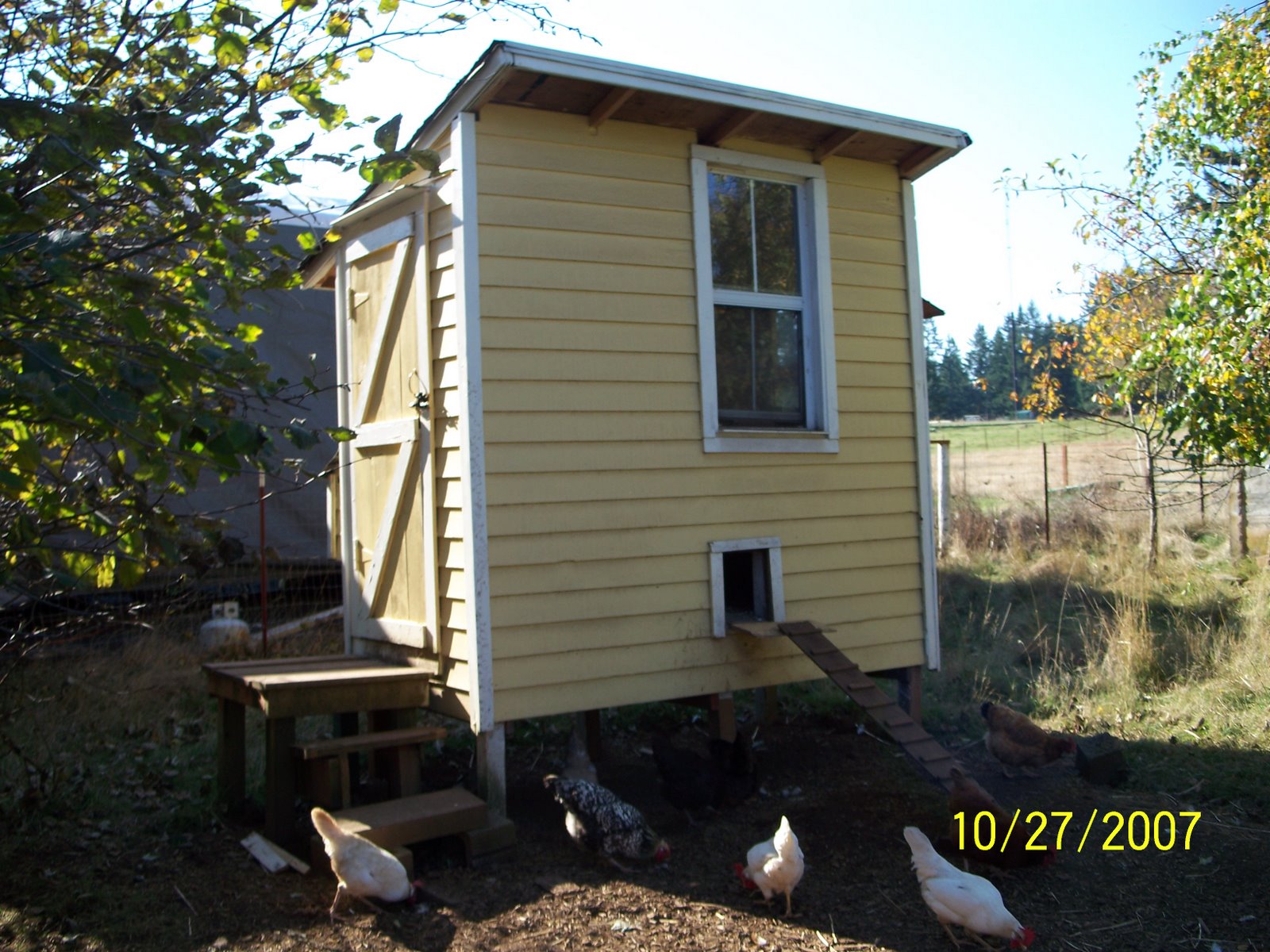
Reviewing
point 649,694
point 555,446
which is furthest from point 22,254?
point 649,694

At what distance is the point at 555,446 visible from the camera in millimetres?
5363

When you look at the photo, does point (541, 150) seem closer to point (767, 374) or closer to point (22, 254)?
point (767, 374)

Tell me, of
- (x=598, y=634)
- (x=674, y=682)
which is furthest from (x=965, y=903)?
(x=598, y=634)

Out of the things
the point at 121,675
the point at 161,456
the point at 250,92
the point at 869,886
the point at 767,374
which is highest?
the point at 250,92

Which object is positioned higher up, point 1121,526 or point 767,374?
point 767,374

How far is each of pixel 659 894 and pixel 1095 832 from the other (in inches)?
91.7

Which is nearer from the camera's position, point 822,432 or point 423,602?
point 423,602

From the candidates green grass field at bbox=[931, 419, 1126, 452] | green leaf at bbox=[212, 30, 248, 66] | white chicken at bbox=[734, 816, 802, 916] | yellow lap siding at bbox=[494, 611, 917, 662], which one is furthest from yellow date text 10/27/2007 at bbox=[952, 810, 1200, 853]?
green grass field at bbox=[931, 419, 1126, 452]

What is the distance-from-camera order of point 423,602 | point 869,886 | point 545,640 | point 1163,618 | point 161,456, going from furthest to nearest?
point 1163,618
point 423,602
point 545,640
point 869,886
point 161,456

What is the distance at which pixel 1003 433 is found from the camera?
3622 cm

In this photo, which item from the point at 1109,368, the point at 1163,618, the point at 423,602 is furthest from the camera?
the point at 1109,368

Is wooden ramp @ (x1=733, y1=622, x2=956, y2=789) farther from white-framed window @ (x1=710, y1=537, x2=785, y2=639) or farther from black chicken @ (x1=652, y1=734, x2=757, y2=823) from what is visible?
black chicken @ (x1=652, y1=734, x2=757, y2=823)

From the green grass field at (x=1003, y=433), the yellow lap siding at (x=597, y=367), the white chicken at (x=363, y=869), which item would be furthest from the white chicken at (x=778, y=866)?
the green grass field at (x=1003, y=433)

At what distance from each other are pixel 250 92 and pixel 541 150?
5.32ft
